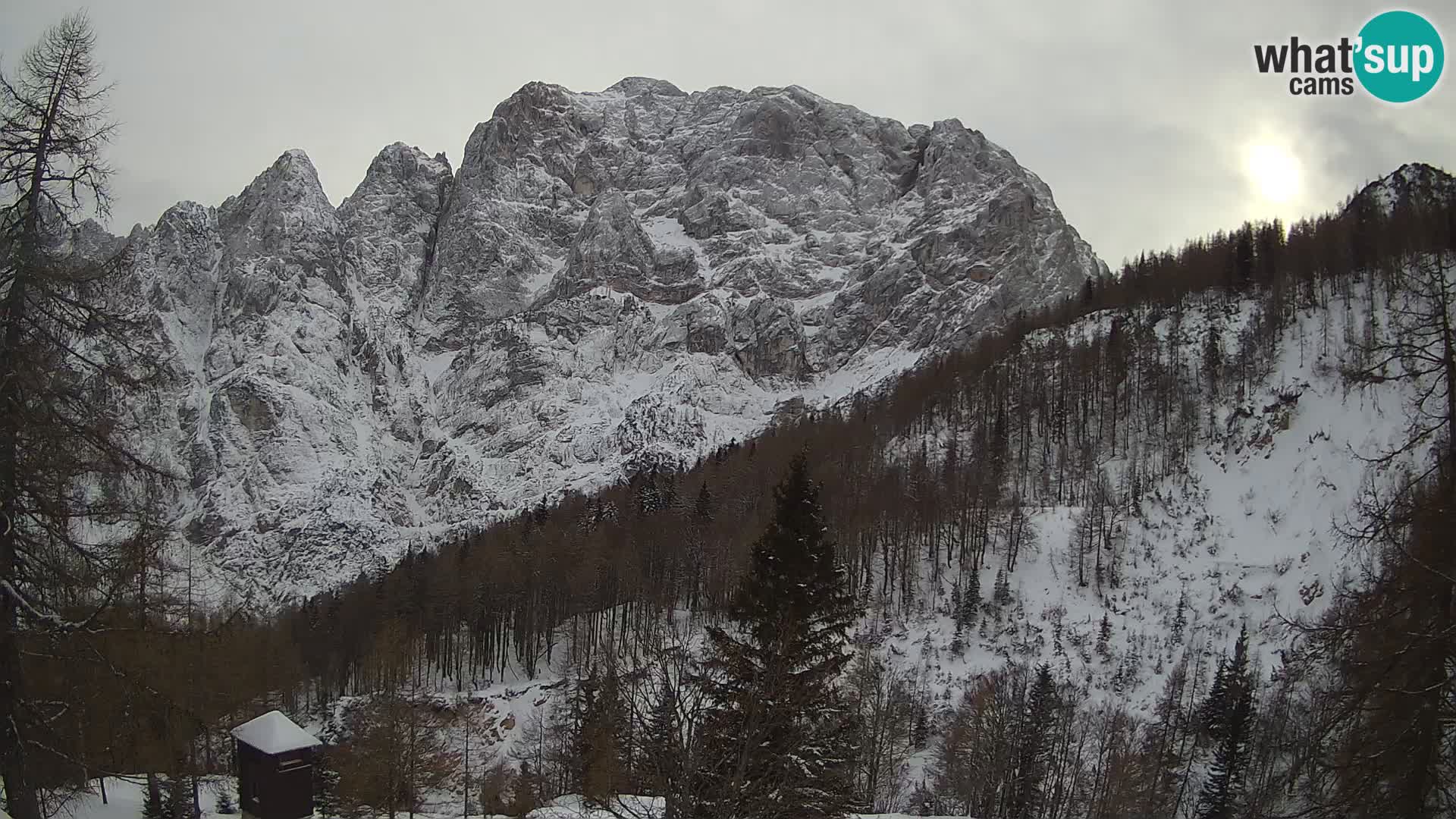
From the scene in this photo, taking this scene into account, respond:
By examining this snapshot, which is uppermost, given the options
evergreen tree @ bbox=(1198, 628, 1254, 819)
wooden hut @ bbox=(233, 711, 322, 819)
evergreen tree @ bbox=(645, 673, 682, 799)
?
evergreen tree @ bbox=(645, 673, 682, 799)

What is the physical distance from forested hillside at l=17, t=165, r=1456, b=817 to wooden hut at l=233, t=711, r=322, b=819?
145cm

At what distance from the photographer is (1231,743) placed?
125ft

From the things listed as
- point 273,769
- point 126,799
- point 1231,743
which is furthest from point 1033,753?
point 126,799

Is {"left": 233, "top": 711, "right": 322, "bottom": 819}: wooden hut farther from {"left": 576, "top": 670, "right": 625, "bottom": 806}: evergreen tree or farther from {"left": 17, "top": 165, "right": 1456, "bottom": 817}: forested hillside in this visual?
{"left": 576, "top": 670, "right": 625, "bottom": 806}: evergreen tree

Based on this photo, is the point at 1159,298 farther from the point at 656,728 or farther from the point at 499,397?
the point at 499,397

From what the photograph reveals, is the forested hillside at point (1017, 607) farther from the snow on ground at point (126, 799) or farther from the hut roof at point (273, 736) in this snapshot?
the snow on ground at point (126, 799)

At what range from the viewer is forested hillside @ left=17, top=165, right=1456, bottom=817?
1209 cm

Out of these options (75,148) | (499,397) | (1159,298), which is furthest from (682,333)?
(75,148)

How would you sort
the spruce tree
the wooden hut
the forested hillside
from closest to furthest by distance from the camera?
the spruce tree < the forested hillside < the wooden hut

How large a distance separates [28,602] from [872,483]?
75769 millimetres

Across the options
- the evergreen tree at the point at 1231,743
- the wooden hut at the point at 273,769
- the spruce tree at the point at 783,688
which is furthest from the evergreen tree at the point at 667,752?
the evergreen tree at the point at 1231,743

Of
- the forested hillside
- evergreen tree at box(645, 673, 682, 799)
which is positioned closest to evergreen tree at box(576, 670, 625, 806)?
the forested hillside

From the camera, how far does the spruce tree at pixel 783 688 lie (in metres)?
10.8

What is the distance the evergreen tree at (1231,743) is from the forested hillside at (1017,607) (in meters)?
0.25
